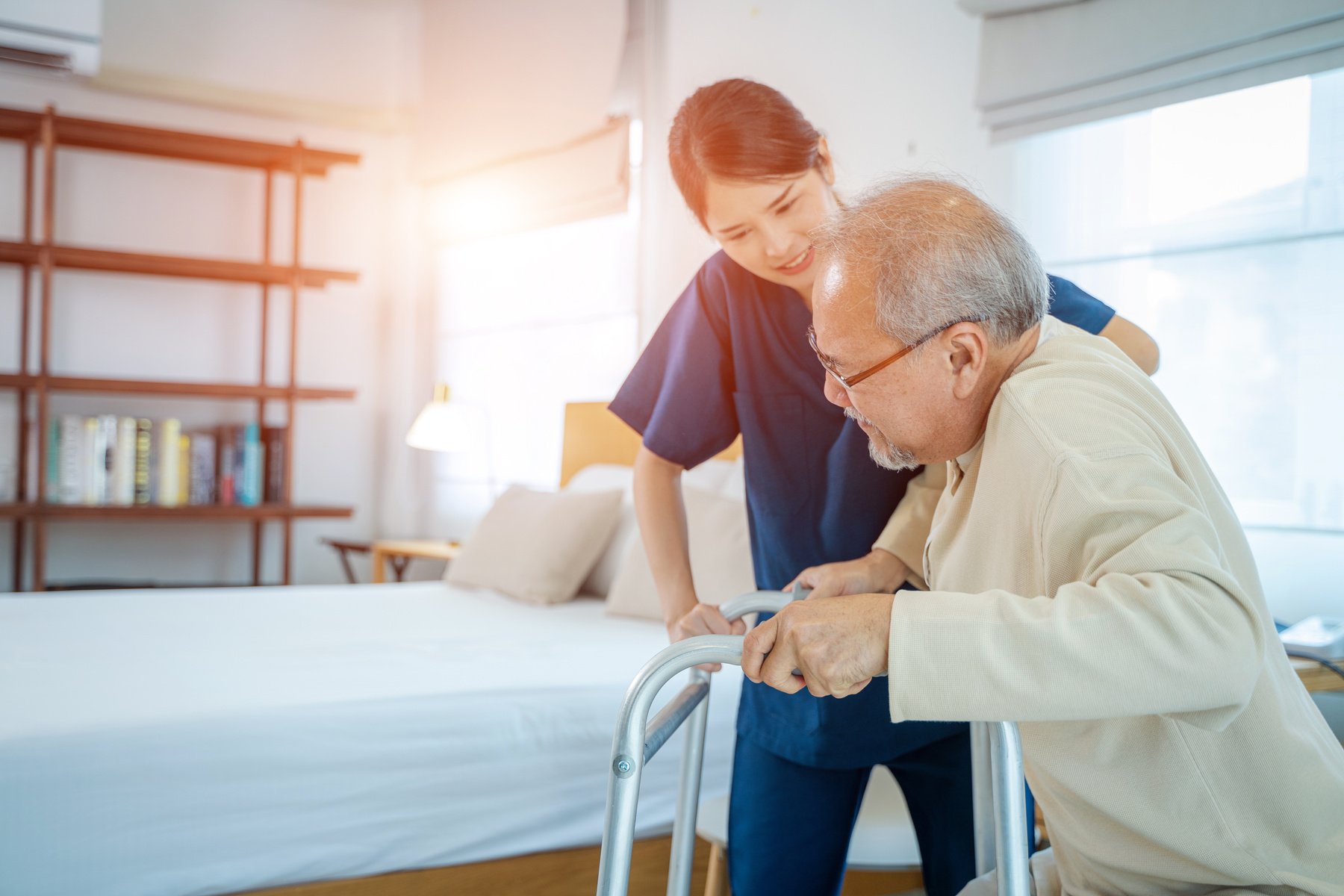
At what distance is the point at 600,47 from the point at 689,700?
2.99 meters

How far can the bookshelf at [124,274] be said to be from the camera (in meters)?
3.82

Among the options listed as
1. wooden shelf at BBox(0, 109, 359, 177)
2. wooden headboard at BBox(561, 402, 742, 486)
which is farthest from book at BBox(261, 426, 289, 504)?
wooden headboard at BBox(561, 402, 742, 486)

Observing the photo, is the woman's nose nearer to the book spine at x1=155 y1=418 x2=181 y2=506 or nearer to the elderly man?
the elderly man

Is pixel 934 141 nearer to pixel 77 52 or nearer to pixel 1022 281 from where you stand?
pixel 1022 281

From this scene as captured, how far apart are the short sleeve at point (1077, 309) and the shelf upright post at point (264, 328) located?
355cm

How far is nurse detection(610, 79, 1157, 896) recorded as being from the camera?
123cm

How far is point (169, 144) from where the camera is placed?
13.3ft

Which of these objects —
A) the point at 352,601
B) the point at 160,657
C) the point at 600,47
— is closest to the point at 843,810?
the point at 160,657

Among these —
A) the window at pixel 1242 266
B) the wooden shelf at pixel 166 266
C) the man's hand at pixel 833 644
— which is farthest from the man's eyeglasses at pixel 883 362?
the wooden shelf at pixel 166 266

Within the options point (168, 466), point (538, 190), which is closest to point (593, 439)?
point (538, 190)

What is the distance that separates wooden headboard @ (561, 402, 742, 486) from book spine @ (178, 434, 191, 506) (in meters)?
1.55

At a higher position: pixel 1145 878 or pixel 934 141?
pixel 934 141

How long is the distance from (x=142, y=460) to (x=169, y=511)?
0.80 ft

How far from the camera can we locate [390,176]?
4672 millimetres
